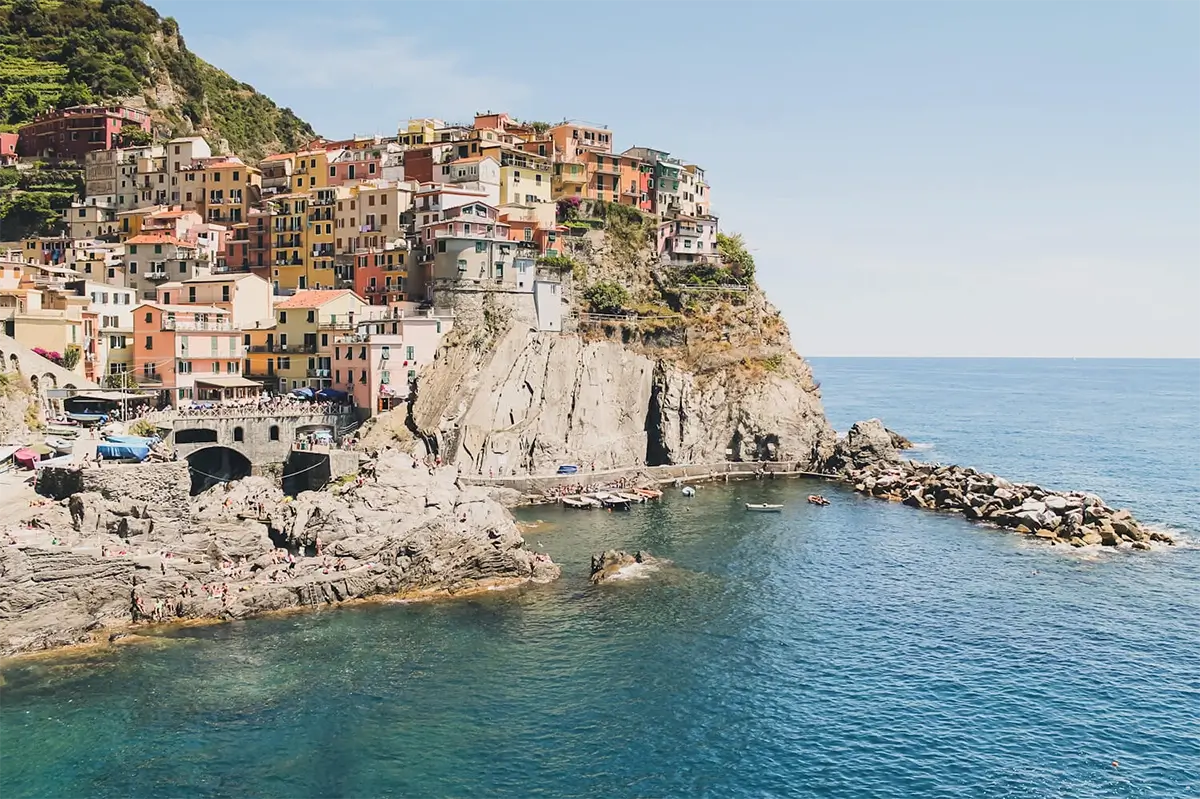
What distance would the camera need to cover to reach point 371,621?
54750 mm

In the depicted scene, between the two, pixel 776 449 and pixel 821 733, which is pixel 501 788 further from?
pixel 776 449

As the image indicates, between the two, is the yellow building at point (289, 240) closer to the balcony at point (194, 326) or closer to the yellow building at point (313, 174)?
the yellow building at point (313, 174)

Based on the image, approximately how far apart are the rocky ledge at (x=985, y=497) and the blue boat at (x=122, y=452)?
6586cm

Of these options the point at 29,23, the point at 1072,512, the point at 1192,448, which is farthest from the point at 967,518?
the point at 29,23

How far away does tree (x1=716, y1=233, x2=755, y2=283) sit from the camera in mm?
120312

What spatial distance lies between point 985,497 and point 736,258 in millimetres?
46435

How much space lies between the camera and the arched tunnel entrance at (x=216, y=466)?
78750 millimetres

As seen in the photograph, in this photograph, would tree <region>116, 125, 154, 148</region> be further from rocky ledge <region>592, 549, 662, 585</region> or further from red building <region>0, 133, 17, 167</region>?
rocky ledge <region>592, 549, 662, 585</region>

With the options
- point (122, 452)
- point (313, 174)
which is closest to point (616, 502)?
point (122, 452)

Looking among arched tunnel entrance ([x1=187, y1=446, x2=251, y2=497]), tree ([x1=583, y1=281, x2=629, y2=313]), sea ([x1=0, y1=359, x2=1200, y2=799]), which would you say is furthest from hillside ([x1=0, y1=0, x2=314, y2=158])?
sea ([x1=0, y1=359, x2=1200, y2=799])

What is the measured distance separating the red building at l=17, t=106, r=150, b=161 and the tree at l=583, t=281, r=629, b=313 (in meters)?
67.6

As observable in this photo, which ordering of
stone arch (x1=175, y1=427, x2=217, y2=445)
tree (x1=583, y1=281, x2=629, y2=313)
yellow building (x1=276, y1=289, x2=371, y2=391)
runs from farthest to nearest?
1. tree (x1=583, y1=281, x2=629, y2=313)
2. yellow building (x1=276, y1=289, x2=371, y2=391)
3. stone arch (x1=175, y1=427, x2=217, y2=445)

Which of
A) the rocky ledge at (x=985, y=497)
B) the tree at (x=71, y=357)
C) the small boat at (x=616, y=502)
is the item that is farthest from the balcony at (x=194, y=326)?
the rocky ledge at (x=985, y=497)

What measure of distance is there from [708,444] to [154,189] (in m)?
74.4
